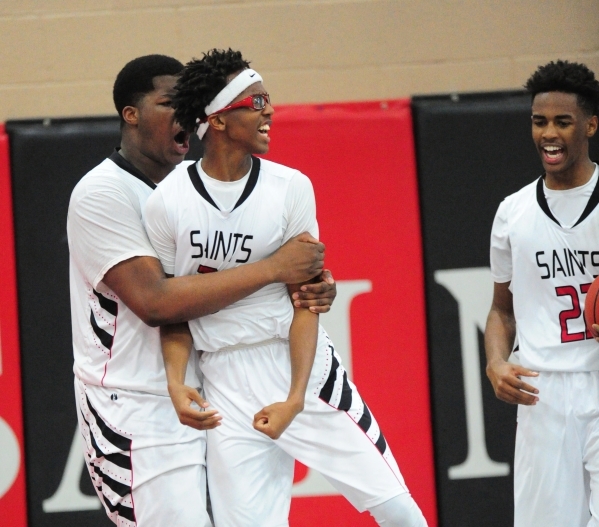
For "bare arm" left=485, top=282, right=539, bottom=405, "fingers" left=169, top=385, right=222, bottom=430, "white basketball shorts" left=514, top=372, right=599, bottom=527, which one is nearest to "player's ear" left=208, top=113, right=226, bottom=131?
"fingers" left=169, top=385, right=222, bottom=430

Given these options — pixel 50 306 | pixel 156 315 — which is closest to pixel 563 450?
pixel 156 315

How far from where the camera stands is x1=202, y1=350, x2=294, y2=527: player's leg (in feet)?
9.34

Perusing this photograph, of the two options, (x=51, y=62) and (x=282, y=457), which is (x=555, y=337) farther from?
(x=51, y=62)

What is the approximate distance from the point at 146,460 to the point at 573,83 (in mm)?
1900

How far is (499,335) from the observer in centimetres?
357

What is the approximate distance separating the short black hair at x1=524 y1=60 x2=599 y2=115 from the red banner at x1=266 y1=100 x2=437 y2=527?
1.24 m

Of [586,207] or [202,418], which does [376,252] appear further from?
[202,418]

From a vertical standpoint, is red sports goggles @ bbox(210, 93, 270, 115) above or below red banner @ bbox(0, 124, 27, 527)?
above

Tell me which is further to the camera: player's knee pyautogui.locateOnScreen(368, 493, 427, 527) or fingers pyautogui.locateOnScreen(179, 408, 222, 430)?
player's knee pyautogui.locateOnScreen(368, 493, 427, 527)

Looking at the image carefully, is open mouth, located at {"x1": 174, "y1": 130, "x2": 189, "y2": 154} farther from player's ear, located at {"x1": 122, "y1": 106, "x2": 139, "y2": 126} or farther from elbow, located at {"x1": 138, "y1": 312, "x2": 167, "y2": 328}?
elbow, located at {"x1": 138, "y1": 312, "x2": 167, "y2": 328}

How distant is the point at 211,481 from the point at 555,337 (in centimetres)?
129

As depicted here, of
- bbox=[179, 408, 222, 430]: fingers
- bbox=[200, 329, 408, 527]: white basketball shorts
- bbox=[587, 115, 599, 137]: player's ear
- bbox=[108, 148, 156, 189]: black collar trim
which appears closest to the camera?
bbox=[179, 408, 222, 430]: fingers

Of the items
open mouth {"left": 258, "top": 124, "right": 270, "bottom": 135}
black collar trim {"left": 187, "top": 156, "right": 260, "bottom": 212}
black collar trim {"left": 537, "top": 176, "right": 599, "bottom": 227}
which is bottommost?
black collar trim {"left": 537, "top": 176, "right": 599, "bottom": 227}

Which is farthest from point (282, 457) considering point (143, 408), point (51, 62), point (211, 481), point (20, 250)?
point (51, 62)
